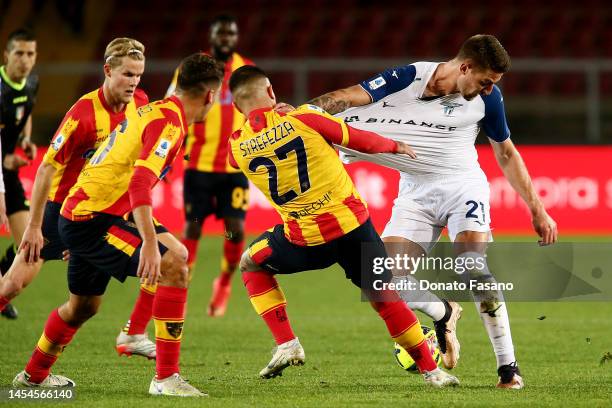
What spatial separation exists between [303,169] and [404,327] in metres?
0.97

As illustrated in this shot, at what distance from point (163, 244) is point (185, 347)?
2.31 metres

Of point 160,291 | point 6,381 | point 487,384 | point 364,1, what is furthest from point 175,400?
point 364,1

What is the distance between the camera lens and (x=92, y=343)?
8.14m

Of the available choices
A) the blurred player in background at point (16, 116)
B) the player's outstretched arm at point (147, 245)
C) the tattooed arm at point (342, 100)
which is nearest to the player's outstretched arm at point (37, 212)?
the player's outstretched arm at point (147, 245)

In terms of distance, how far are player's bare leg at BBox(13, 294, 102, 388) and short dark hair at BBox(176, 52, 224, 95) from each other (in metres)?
1.30

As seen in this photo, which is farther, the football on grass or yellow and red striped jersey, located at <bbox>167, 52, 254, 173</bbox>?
yellow and red striped jersey, located at <bbox>167, 52, 254, 173</bbox>

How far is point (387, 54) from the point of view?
1936cm

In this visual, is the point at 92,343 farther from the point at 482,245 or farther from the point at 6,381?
the point at 482,245

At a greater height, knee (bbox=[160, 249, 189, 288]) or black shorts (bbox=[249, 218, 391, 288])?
black shorts (bbox=[249, 218, 391, 288])

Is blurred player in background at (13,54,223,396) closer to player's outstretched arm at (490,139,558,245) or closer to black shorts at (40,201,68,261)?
black shorts at (40,201,68,261)

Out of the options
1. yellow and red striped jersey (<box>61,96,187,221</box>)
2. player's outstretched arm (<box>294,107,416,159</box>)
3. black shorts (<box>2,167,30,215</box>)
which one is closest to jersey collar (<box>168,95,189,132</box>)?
yellow and red striped jersey (<box>61,96,187,221</box>)

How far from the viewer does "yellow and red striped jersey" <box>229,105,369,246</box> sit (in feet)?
19.2

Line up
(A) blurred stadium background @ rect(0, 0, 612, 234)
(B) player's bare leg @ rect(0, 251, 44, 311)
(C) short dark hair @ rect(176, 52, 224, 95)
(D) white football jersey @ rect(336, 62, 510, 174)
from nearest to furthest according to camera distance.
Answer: (C) short dark hair @ rect(176, 52, 224, 95)
(D) white football jersey @ rect(336, 62, 510, 174)
(B) player's bare leg @ rect(0, 251, 44, 311)
(A) blurred stadium background @ rect(0, 0, 612, 234)

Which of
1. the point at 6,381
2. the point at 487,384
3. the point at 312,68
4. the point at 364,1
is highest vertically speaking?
the point at 364,1
